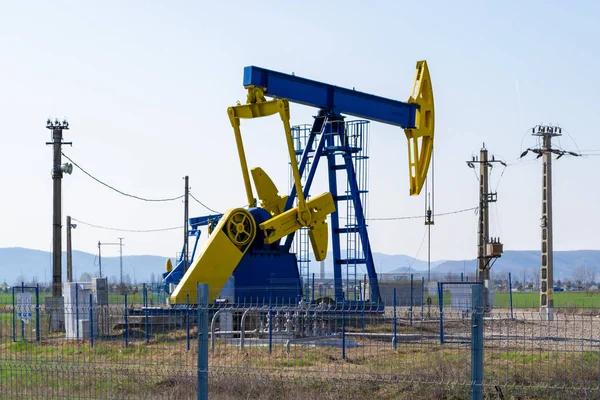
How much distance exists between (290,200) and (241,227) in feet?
7.09

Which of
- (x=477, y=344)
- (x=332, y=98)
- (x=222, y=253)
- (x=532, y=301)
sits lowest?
(x=532, y=301)

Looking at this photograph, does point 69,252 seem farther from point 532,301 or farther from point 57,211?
point 532,301

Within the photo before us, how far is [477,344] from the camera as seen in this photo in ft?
29.9

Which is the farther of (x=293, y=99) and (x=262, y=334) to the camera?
(x=293, y=99)

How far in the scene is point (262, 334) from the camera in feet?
57.5

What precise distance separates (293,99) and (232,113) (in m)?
1.51

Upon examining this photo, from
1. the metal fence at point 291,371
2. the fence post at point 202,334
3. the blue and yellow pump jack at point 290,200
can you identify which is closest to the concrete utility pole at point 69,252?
the blue and yellow pump jack at point 290,200

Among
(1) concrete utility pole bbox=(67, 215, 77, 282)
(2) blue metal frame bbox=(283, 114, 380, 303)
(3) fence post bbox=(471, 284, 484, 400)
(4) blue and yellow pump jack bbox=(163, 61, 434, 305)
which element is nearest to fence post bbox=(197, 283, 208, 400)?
(3) fence post bbox=(471, 284, 484, 400)

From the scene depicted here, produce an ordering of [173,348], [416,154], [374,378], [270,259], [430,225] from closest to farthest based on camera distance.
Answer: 1. [374,378]
2. [173,348]
3. [270,259]
4. [416,154]
5. [430,225]

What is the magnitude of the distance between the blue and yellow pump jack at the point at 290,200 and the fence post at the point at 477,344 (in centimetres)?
1361

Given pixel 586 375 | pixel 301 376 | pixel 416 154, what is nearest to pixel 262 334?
pixel 301 376

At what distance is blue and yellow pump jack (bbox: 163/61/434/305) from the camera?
77.5 feet

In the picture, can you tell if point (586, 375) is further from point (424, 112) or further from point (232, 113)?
point (424, 112)

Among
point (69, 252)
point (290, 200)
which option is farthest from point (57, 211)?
point (69, 252)
